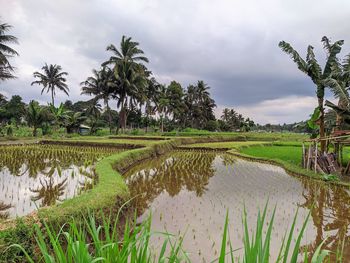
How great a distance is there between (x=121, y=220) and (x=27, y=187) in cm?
382

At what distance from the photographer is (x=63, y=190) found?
8188 millimetres

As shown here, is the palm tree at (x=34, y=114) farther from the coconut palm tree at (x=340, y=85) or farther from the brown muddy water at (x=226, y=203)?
the coconut palm tree at (x=340, y=85)

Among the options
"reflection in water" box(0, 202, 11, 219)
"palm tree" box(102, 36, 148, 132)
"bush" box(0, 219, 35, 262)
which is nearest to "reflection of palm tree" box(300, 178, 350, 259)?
"bush" box(0, 219, 35, 262)

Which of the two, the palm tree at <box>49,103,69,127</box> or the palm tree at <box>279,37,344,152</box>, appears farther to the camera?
the palm tree at <box>49,103,69,127</box>

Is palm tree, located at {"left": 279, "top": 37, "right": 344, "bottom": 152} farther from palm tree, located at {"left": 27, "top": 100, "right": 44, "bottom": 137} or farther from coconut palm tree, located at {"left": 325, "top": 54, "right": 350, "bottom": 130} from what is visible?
palm tree, located at {"left": 27, "top": 100, "right": 44, "bottom": 137}

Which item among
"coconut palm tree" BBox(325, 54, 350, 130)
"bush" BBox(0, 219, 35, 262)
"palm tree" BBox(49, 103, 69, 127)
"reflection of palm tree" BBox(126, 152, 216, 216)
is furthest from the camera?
"palm tree" BBox(49, 103, 69, 127)

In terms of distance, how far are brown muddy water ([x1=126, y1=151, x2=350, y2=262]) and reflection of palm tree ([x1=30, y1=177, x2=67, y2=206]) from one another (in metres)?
2.07

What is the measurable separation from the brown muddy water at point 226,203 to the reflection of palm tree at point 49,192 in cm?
207

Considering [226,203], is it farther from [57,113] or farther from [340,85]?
[57,113]

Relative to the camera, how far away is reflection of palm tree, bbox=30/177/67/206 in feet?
23.4

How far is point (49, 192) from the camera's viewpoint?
26.1ft

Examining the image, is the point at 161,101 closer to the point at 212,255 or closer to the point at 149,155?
the point at 149,155

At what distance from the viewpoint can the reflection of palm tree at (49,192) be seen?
715cm

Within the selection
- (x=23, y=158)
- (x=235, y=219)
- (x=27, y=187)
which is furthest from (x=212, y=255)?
(x=23, y=158)
